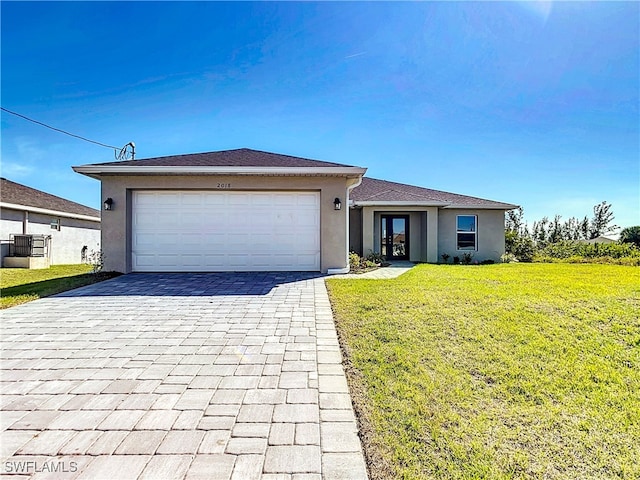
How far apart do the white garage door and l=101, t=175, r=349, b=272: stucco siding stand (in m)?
0.22

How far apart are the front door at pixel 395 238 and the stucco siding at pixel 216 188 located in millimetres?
5667

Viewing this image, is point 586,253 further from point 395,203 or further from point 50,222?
point 50,222

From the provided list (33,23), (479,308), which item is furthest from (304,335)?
(33,23)

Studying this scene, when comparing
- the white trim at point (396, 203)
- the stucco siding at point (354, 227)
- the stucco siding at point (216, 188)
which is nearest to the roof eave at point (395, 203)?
the white trim at point (396, 203)

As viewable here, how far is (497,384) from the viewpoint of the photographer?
2996 millimetres

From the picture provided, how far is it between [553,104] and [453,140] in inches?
154

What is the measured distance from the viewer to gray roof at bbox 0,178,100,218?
14.8 meters

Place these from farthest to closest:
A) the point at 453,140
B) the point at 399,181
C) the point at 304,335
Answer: the point at 399,181 < the point at 453,140 < the point at 304,335

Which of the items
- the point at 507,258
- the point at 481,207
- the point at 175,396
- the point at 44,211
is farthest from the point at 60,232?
the point at 507,258

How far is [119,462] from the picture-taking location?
6.36 ft

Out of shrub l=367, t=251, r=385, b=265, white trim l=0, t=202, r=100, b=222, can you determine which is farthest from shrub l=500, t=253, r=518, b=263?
white trim l=0, t=202, r=100, b=222

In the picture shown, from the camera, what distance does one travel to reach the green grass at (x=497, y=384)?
2029mm

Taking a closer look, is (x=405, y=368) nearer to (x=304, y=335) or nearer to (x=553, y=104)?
(x=304, y=335)

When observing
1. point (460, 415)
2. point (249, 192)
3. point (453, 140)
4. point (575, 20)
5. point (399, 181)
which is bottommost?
point (460, 415)
